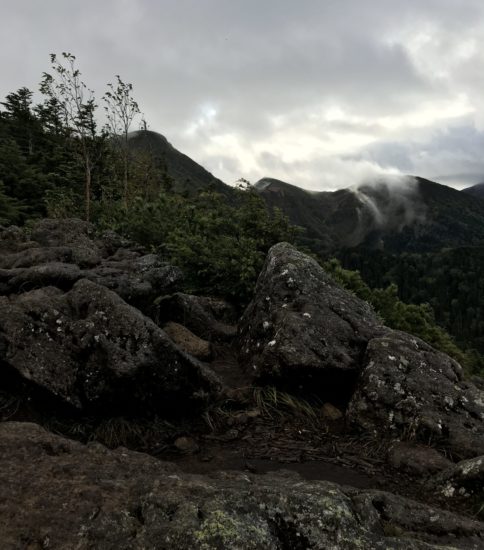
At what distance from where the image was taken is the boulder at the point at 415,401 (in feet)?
24.1

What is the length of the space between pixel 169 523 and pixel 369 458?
4.30 metres

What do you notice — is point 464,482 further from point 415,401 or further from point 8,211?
point 8,211

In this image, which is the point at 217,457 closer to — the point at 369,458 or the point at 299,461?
the point at 299,461

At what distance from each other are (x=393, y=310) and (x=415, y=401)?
43.5 ft

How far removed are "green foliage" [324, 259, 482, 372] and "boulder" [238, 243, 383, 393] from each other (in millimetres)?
6764

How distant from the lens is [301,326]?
904 centimetres

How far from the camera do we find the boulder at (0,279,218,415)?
6.91 metres

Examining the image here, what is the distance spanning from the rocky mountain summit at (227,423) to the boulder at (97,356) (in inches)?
1.0

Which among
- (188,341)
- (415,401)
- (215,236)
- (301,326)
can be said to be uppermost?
(215,236)

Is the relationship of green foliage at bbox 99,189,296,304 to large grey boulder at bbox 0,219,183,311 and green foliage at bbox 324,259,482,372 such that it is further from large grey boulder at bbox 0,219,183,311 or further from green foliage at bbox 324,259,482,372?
green foliage at bbox 324,259,482,372

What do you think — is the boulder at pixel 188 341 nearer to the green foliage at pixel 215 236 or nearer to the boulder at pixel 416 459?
the green foliage at pixel 215 236

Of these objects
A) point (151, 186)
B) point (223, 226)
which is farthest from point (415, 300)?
point (223, 226)

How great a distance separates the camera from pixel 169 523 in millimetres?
3695

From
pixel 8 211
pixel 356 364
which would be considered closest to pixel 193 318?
pixel 356 364
